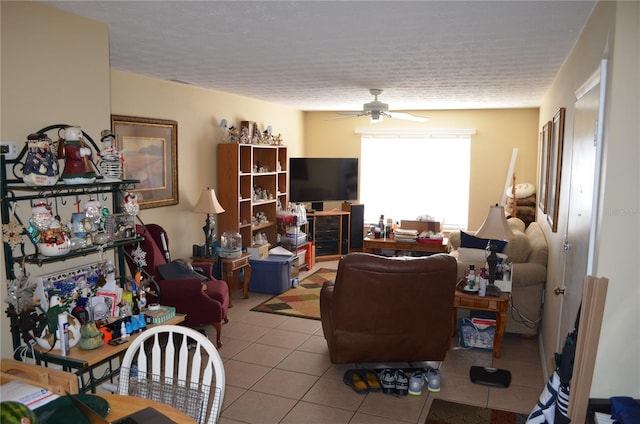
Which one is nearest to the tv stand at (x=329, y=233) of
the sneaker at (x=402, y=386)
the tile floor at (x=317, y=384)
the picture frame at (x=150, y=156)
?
the picture frame at (x=150, y=156)

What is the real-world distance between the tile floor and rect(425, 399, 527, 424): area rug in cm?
7

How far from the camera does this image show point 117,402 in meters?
1.96

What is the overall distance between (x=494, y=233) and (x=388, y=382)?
5.10 ft

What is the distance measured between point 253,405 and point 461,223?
19.1ft

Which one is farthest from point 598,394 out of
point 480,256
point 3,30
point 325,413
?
point 3,30

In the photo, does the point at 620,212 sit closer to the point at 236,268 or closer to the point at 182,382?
the point at 182,382

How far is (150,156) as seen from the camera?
5266 millimetres

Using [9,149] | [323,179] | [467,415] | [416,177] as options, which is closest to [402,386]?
[467,415]

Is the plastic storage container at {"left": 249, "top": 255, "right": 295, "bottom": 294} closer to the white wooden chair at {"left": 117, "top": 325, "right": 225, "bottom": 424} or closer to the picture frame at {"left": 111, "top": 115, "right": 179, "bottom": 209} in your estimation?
the picture frame at {"left": 111, "top": 115, "right": 179, "bottom": 209}

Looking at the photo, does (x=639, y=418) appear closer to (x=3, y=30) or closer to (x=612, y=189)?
(x=612, y=189)

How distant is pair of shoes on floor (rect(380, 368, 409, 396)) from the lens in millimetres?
3713

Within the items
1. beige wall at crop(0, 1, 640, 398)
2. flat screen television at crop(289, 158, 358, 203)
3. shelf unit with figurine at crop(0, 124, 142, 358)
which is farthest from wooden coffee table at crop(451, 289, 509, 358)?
flat screen television at crop(289, 158, 358, 203)

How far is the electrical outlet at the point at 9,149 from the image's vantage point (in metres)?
2.60

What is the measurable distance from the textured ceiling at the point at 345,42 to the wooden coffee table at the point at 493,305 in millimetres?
1958
